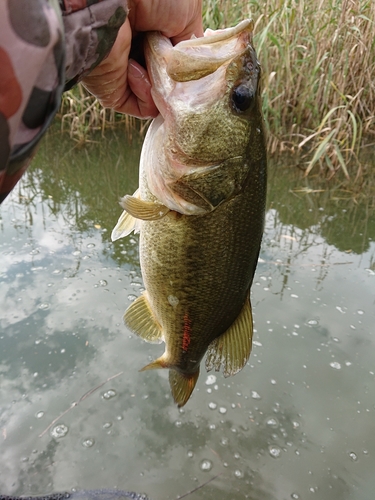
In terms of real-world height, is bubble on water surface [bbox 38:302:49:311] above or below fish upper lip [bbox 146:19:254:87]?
below

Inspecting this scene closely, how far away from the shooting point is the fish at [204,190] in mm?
1133

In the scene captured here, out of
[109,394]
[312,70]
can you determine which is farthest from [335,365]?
[312,70]

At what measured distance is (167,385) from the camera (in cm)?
209

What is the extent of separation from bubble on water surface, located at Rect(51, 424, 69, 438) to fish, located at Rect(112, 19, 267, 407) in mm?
792

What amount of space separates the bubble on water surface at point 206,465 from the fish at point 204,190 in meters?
0.59

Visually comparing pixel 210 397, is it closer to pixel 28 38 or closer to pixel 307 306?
pixel 307 306

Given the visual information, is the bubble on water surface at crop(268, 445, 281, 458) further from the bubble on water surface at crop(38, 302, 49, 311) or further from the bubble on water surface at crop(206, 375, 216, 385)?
the bubble on water surface at crop(38, 302, 49, 311)

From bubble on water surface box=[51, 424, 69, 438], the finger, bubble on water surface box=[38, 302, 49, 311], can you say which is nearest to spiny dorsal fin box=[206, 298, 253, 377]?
the finger

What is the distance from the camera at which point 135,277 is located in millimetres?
2770

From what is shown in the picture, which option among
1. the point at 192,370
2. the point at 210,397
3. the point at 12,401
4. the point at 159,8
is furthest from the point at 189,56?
the point at 12,401

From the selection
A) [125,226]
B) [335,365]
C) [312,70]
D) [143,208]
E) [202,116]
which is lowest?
[335,365]

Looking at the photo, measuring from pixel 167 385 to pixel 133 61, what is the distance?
1.48 m

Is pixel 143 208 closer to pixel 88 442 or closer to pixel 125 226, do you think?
pixel 125 226

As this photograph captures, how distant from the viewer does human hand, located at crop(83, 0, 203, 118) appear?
1.09 meters
